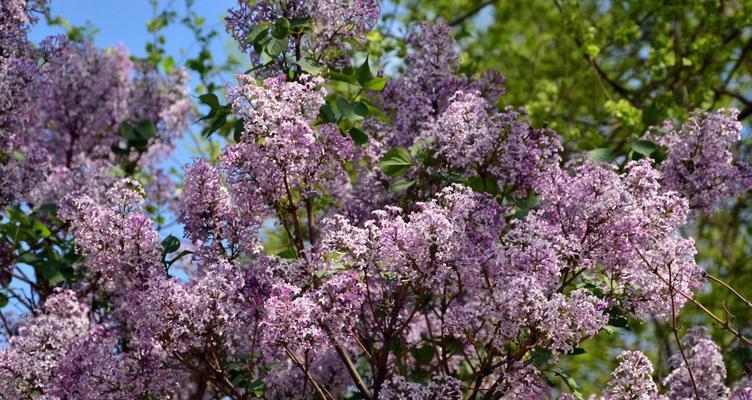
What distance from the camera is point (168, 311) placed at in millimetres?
3648

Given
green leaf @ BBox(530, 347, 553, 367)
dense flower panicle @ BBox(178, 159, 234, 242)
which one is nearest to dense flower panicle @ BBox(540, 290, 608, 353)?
green leaf @ BBox(530, 347, 553, 367)

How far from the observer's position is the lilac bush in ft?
12.0

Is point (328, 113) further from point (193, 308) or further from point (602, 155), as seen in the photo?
point (602, 155)

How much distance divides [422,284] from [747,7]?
5.87m

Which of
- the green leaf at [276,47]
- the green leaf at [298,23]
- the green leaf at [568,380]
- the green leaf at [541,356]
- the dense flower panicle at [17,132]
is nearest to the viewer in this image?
the green leaf at [541,356]

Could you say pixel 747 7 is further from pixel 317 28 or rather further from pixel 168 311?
pixel 168 311

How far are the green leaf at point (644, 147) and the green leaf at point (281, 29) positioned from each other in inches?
83.3

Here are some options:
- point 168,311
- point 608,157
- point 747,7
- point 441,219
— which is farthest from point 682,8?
point 168,311

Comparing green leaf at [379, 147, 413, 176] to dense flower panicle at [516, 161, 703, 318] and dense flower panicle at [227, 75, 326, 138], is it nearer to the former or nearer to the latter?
dense flower panicle at [227, 75, 326, 138]

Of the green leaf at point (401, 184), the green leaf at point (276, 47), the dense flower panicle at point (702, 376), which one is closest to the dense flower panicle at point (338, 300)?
the green leaf at point (401, 184)

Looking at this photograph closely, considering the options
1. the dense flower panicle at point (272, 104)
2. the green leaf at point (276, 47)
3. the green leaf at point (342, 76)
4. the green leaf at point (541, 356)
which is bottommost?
the green leaf at point (541, 356)

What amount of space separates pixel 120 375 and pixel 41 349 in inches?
35.6

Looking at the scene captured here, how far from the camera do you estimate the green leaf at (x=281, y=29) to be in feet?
13.6

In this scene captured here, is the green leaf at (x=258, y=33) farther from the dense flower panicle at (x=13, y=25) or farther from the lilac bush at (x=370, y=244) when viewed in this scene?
the dense flower panicle at (x=13, y=25)
